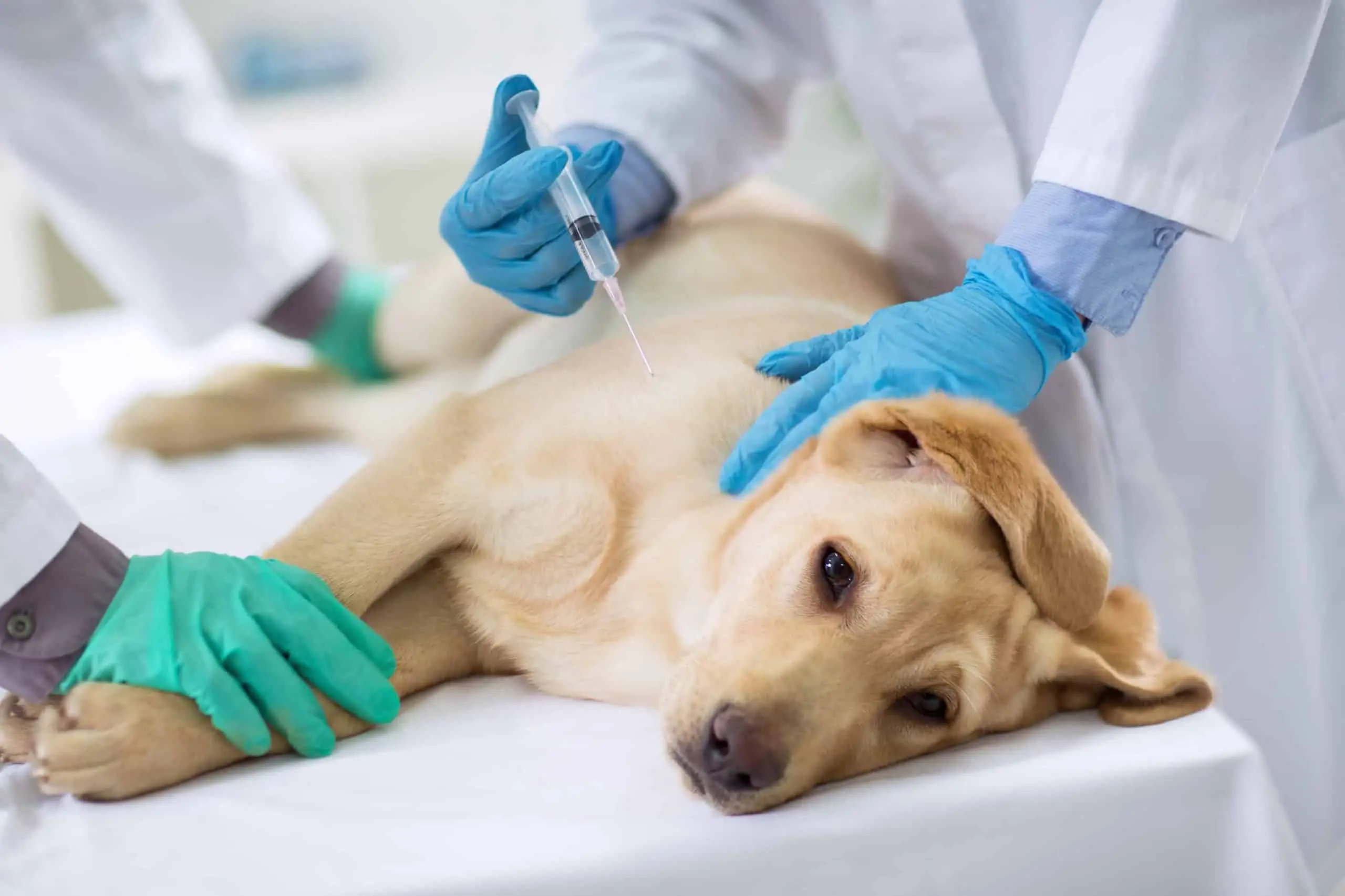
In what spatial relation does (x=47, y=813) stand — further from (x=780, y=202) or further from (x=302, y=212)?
(x=780, y=202)

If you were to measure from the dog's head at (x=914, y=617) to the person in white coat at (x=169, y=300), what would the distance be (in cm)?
52

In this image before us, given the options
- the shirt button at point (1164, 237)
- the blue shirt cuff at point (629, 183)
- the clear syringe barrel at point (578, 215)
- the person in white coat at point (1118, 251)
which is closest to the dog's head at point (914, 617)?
the person in white coat at point (1118, 251)

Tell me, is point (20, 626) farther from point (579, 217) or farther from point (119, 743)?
point (579, 217)

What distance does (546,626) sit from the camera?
177 cm

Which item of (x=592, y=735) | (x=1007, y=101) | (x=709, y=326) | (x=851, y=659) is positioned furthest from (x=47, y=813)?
(x=1007, y=101)

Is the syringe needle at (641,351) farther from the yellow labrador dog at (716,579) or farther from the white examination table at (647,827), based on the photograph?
the white examination table at (647,827)

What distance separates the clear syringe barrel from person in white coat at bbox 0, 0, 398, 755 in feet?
2.18

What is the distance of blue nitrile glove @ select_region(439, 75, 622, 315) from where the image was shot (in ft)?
6.04

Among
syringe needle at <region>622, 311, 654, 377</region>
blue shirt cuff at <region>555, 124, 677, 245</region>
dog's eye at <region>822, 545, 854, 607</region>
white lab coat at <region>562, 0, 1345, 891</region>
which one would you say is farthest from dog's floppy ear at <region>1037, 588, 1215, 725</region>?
blue shirt cuff at <region>555, 124, 677, 245</region>

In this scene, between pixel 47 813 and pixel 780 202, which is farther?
pixel 780 202

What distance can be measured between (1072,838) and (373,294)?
2.24 metres

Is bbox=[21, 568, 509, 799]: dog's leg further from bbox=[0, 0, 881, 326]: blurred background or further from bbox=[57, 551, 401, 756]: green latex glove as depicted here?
bbox=[0, 0, 881, 326]: blurred background

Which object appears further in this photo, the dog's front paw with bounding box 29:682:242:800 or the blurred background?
the blurred background

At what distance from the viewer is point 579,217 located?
183 cm
